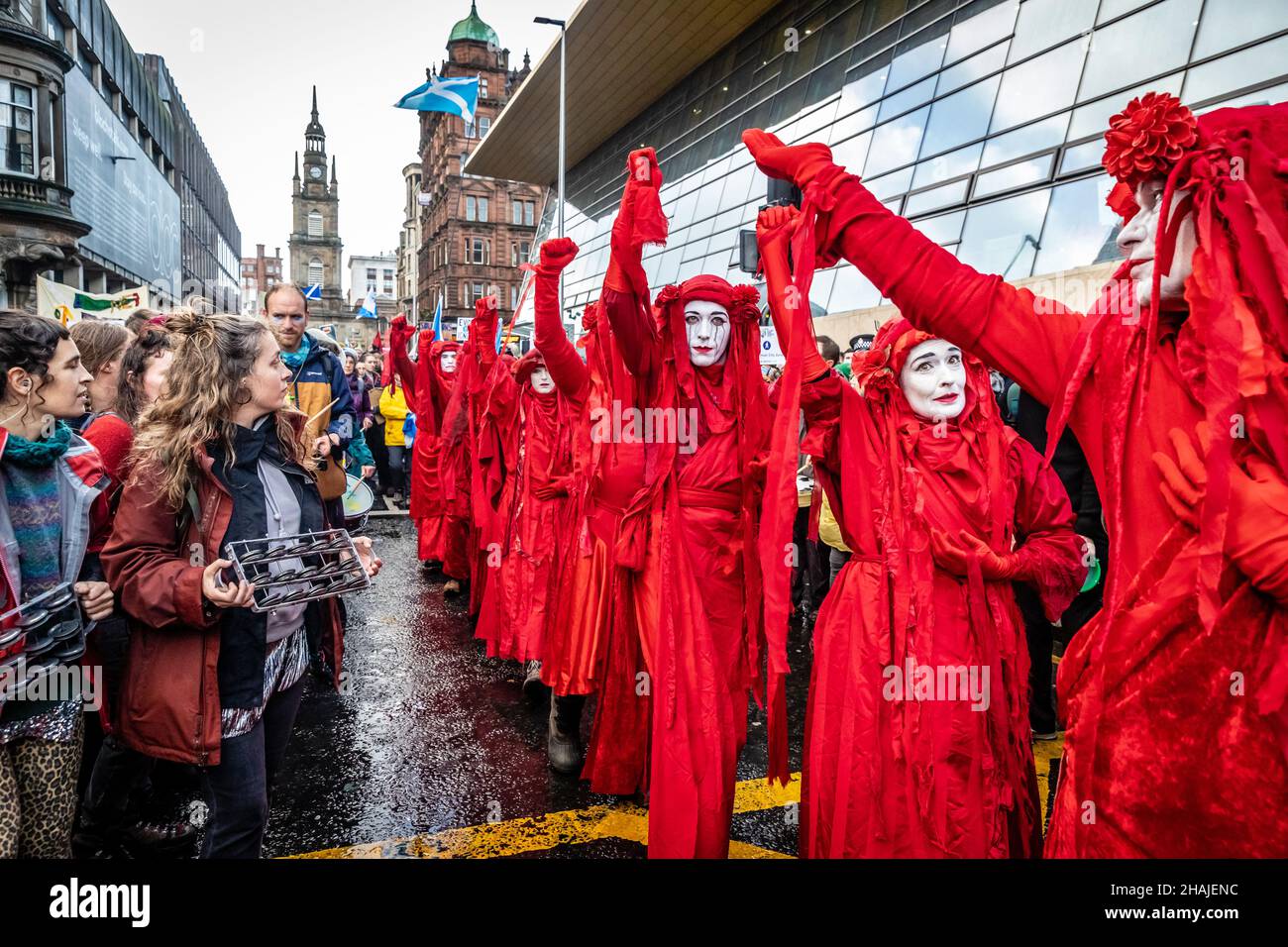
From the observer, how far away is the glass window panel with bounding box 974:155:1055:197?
9.78 m

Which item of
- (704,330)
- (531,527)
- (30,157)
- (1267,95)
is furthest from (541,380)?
(30,157)

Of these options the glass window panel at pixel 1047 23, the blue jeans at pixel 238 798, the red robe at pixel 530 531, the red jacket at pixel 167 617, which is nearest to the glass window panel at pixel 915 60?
the glass window panel at pixel 1047 23

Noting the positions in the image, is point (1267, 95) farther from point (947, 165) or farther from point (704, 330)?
point (704, 330)

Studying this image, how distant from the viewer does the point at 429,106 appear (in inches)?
578

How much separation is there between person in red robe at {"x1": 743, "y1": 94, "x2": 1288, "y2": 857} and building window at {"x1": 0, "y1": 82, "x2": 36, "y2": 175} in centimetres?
2630

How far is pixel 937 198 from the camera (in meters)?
11.6

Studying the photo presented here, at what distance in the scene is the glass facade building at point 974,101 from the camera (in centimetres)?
852

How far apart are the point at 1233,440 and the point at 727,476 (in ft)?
6.29

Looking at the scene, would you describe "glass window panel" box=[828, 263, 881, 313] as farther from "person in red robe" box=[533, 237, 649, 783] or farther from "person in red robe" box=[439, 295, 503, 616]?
"person in red robe" box=[533, 237, 649, 783]

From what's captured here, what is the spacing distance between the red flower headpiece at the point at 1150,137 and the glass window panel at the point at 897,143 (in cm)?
1232

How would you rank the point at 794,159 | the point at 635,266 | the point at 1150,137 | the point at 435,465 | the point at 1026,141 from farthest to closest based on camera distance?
the point at 1026,141, the point at 435,465, the point at 635,266, the point at 794,159, the point at 1150,137

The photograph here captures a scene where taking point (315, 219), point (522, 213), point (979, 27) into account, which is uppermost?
point (315, 219)

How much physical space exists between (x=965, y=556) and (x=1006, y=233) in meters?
9.12
